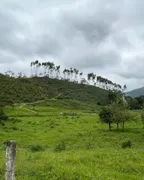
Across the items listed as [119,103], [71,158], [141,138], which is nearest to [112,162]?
[71,158]

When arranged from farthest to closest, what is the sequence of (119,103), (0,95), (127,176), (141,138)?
1. (0,95)
2. (119,103)
3. (141,138)
4. (127,176)

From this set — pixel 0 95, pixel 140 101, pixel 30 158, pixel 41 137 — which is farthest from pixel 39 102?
pixel 30 158

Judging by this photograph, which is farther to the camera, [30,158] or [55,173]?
[30,158]

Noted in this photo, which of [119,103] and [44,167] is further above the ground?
[119,103]

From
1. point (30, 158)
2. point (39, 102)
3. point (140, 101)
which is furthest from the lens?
point (140, 101)

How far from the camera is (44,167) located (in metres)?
17.1

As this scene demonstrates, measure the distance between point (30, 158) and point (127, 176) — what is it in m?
9.02

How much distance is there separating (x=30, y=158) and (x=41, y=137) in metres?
30.7

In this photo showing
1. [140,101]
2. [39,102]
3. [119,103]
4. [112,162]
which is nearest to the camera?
[112,162]

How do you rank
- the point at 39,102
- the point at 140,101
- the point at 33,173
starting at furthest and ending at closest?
the point at 140,101 < the point at 39,102 < the point at 33,173

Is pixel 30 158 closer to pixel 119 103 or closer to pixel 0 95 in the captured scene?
pixel 119 103

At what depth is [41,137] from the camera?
171 ft

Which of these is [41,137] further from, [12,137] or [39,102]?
[39,102]

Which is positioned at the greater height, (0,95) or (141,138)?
(0,95)
